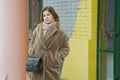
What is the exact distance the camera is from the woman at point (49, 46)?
18.6 ft

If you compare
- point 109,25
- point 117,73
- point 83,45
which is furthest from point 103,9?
point 117,73

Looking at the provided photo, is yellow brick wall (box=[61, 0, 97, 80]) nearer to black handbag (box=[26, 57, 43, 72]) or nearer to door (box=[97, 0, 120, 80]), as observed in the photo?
door (box=[97, 0, 120, 80])

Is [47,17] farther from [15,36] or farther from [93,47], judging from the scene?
[15,36]

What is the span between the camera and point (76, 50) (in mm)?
7203

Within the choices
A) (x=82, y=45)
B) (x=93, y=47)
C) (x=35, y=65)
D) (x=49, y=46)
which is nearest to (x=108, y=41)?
(x=93, y=47)

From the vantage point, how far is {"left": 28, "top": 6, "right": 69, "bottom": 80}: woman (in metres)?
5.66

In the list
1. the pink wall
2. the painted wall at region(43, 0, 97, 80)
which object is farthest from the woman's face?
the pink wall

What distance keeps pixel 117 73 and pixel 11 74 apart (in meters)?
2.22

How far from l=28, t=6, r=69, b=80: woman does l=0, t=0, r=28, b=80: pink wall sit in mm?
1791

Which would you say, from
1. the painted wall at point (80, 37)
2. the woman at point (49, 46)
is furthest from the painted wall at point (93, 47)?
the woman at point (49, 46)

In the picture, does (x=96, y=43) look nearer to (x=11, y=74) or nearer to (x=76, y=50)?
(x=76, y=50)

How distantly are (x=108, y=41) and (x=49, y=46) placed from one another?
67.0 inches

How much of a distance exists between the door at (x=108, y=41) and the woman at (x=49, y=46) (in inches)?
52.7

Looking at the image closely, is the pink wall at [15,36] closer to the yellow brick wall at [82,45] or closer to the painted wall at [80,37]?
the painted wall at [80,37]
